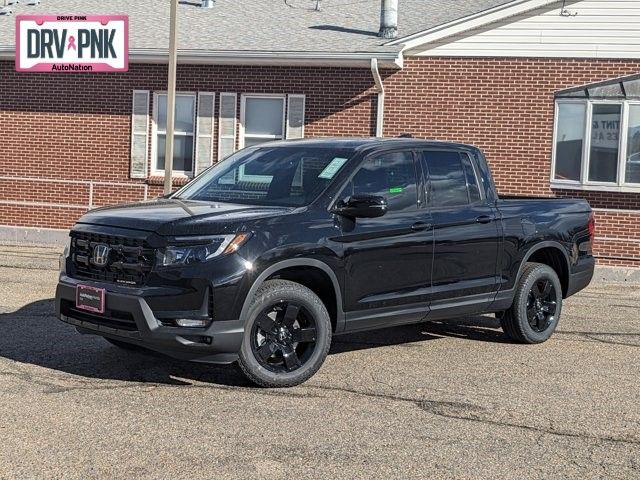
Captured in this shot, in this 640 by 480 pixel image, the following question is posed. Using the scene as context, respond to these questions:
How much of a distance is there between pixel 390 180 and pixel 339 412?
2197 mm

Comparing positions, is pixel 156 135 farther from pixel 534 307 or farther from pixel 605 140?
pixel 534 307

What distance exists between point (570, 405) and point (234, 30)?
13.7 m

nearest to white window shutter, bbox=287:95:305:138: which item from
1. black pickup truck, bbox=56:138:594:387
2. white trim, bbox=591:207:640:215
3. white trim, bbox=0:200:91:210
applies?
white trim, bbox=0:200:91:210

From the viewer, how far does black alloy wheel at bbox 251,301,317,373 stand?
21.1ft

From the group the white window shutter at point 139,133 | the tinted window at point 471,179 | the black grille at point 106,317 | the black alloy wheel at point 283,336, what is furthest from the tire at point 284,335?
the white window shutter at point 139,133

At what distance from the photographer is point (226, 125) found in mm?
17734

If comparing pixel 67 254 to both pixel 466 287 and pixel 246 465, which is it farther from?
pixel 466 287

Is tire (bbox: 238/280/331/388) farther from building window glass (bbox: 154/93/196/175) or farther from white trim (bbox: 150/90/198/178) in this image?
building window glass (bbox: 154/93/196/175)

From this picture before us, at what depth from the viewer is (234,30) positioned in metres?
18.5

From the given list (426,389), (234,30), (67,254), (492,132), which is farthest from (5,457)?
(234,30)

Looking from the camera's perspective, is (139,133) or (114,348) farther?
(139,133)

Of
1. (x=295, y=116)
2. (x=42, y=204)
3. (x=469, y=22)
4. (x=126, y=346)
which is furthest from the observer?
(x=42, y=204)

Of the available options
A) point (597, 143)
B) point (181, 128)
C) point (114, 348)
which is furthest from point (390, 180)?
point (181, 128)

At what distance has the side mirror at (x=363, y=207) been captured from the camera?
22.1 feet
